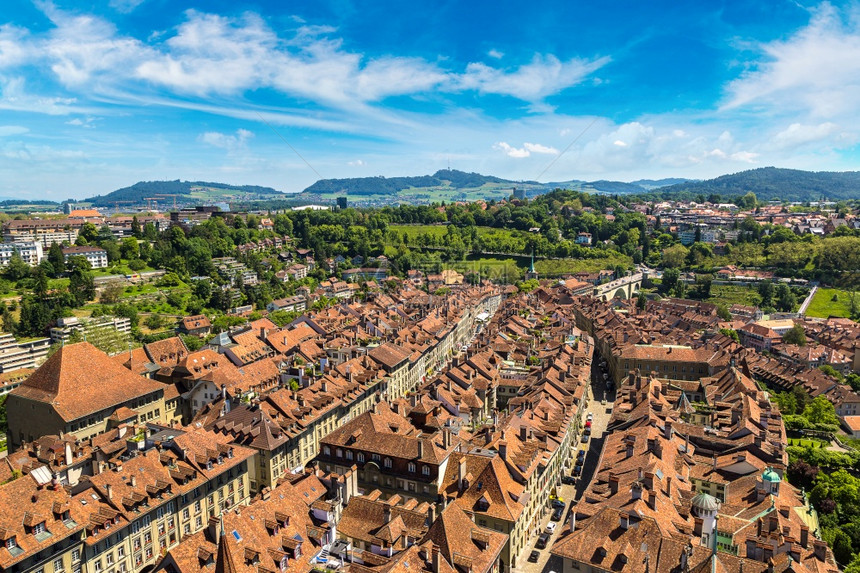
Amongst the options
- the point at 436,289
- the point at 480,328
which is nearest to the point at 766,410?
the point at 480,328

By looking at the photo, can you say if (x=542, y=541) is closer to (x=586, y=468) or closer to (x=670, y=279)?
(x=586, y=468)

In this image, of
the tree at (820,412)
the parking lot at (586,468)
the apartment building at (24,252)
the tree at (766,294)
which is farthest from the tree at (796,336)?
the apartment building at (24,252)

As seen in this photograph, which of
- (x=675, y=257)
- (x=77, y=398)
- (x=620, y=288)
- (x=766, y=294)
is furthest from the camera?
(x=675, y=257)

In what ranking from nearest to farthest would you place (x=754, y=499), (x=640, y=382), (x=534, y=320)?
1. (x=754, y=499)
2. (x=640, y=382)
3. (x=534, y=320)

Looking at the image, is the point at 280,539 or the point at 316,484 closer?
the point at 280,539

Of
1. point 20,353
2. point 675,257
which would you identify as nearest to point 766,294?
point 675,257

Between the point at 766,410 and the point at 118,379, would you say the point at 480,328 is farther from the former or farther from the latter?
the point at 118,379
